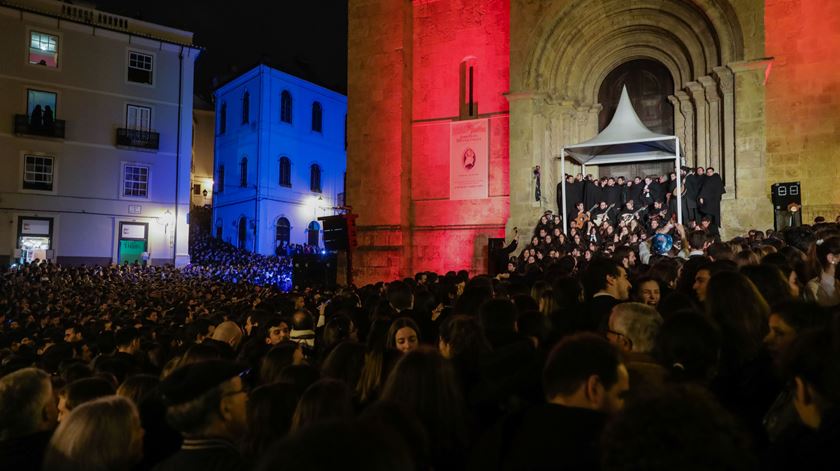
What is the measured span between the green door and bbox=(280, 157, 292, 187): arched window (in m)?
11.1

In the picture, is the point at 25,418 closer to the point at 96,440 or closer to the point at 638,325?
the point at 96,440

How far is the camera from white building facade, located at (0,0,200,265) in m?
26.5

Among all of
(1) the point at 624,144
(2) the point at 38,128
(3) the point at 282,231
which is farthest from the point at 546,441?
(3) the point at 282,231

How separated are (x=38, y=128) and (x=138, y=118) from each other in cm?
435

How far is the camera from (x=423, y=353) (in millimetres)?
2771

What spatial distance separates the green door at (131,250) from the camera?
2830 centimetres

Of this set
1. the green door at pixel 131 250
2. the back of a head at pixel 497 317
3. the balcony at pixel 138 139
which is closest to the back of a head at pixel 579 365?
the back of a head at pixel 497 317

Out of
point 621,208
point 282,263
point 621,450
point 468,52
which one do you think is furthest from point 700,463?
point 282,263

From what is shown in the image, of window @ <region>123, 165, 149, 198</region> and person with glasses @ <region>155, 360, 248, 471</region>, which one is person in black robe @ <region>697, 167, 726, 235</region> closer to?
person with glasses @ <region>155, 360, 248, 471</region>

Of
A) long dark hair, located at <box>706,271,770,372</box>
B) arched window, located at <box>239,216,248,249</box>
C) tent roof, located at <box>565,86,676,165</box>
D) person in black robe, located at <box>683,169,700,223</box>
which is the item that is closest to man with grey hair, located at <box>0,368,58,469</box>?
long dark hair, located at <box>706,271,770,372</box>

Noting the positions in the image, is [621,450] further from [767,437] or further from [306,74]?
[306,74]

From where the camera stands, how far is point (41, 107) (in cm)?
2734

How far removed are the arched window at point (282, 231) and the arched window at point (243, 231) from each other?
6.48 ft

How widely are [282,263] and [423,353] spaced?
19.4 m
